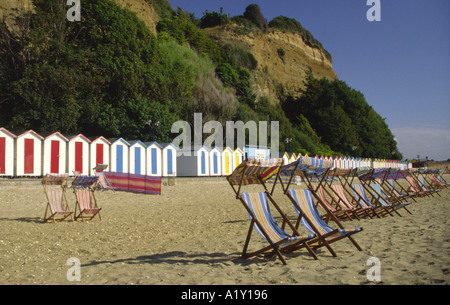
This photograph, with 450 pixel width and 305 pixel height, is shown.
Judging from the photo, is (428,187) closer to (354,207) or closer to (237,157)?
(354,207)

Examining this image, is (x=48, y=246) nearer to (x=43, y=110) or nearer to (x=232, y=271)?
(x=232, y=271)

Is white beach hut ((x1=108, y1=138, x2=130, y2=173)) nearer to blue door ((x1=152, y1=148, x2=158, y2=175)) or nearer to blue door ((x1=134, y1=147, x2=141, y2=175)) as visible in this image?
blue door ((x1=134, y1=147, x2=141, y2=175))

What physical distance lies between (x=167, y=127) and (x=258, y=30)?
42.2 meters

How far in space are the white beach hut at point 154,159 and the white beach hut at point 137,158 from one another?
321 mm

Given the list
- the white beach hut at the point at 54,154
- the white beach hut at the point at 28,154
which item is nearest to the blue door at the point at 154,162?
the white beach hut at the point at 54,154

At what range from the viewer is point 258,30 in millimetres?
66875

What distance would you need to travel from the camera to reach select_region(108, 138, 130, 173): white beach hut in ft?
64.2

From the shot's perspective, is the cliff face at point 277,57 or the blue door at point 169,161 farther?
the cliff face at point 277,57

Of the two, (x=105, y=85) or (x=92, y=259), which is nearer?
(x=92, y=259)

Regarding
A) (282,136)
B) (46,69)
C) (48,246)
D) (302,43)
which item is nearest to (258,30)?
(302,43)

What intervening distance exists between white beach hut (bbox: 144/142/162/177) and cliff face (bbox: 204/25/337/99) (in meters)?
37.5

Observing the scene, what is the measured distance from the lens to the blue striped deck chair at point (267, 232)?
4.55 m

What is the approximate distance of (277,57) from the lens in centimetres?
6881

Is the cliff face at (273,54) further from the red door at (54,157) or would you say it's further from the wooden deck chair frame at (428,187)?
the wooden deck chair frame at (428,187)
